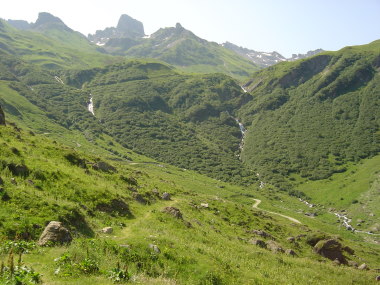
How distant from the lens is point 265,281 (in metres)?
19.5

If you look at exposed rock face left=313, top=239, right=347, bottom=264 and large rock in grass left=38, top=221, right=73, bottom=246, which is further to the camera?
exposed rock face left=313, top=239, right=347, bottom=264

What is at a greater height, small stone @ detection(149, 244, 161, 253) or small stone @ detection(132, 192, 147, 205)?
small stone @ detection(149, 244, 161, 253)

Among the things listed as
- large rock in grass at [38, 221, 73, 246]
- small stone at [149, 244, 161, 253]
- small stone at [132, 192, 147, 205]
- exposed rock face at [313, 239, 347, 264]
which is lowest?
exposed rock face at [313, 239, 347, 264]

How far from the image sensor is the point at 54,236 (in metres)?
17.5

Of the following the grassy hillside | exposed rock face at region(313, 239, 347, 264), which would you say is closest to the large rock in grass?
the grassy hillside

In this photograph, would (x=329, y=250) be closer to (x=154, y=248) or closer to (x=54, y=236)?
(x=154, y=248)

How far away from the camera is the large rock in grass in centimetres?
1712

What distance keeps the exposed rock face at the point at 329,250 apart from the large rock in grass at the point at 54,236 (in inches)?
1794

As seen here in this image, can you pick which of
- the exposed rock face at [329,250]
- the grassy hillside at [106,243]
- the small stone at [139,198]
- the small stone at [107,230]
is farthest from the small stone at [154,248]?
the exposed rock face at [329,250]

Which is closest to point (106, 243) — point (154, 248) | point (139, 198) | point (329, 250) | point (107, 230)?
point (154, 248)

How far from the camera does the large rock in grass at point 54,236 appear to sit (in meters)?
17.1

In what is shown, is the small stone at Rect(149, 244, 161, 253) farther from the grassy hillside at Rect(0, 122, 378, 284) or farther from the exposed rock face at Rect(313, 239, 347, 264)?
the exposed rock face at Rect(313, 239, 347, 264)

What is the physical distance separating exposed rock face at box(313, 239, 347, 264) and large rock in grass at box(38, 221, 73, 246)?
4556cm

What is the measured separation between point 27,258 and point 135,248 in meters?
6.17
